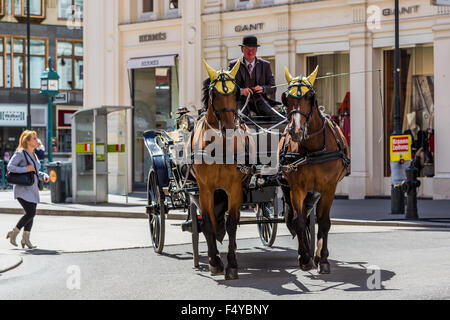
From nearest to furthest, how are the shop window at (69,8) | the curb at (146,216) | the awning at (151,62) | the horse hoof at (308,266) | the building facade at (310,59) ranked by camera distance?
the horse hoof at (308,266)
the curb at (146,216)
the building facade at (310,59)
the awning at (151,62)
the shop window at (69,8)

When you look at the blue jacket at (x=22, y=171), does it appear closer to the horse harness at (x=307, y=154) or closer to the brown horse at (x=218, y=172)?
the brown horse at (x=218, y=172)

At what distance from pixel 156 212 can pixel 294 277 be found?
341cm

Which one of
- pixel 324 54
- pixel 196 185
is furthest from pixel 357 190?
pixel 196 185

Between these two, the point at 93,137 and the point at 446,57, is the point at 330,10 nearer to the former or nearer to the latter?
the point at 446,57

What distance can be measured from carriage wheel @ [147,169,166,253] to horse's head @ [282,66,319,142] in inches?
125

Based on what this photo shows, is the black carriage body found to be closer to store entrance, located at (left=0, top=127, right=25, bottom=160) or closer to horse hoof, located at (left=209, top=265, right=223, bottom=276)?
horse hoof, located at (left=209, top=265, right=223, bottom=276)

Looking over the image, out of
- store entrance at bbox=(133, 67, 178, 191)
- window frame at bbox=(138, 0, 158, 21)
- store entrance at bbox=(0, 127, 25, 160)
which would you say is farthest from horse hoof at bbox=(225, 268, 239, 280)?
store entrance at bbox=(0, 127, 25, 160)

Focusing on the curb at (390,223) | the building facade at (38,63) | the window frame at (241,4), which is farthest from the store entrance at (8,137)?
the curb at (390,223)

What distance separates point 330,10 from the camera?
81.4 feet

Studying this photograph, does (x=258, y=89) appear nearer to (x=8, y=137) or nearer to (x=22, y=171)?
(x=22, y=171)

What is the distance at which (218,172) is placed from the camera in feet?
30.9

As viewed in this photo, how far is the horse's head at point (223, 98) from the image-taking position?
911 centimetres

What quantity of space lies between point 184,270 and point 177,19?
1925 centimetres

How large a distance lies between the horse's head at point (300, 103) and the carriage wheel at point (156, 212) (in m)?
3.17
